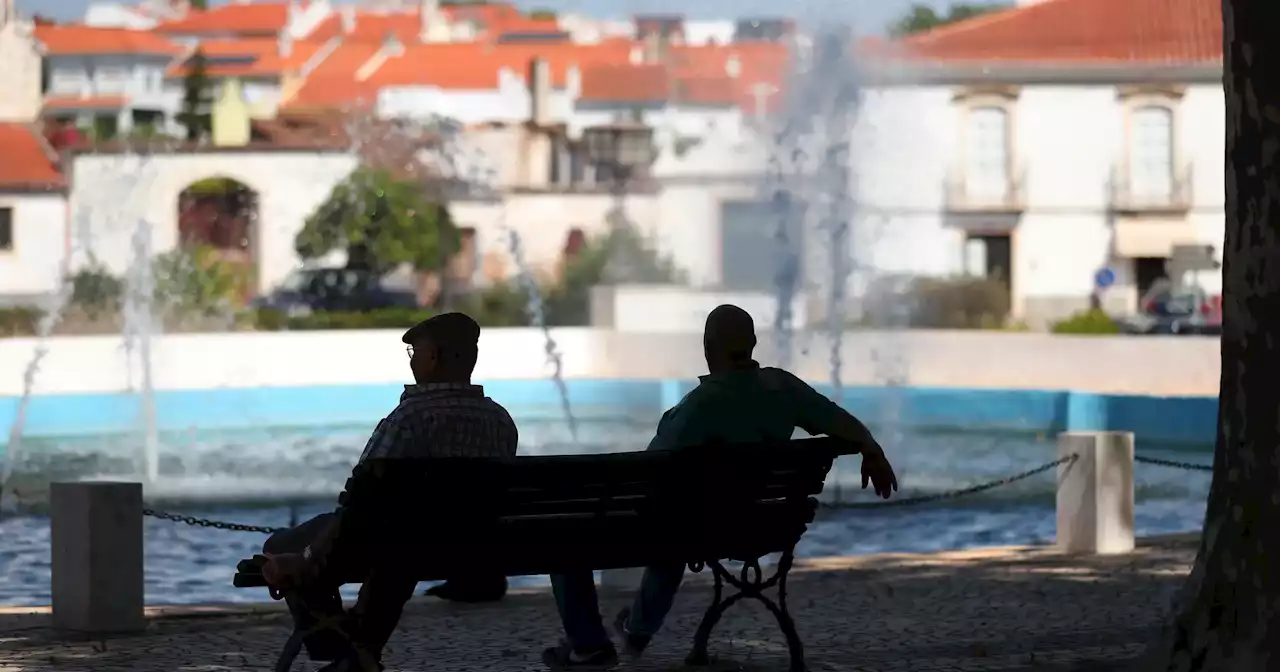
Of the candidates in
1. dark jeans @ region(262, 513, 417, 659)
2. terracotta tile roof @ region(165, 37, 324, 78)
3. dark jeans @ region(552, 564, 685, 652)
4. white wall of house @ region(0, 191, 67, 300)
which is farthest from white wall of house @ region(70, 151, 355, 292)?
dark jeans @ region(262, 513, 417, 659)

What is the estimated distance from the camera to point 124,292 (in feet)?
148

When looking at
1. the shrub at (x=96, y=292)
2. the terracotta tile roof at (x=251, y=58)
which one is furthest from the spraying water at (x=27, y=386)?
the terracotta tile roof at (x=251, y=58)

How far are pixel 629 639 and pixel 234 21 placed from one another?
79045mm

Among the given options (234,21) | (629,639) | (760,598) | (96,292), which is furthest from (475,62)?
(760,598)

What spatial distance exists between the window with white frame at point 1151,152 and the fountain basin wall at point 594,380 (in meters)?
20.5

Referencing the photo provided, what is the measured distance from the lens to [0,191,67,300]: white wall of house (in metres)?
52.0

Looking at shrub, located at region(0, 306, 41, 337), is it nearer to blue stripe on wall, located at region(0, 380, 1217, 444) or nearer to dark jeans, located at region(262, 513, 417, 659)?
blue stripe on wall, located at region(0, 380, 1217, 444)

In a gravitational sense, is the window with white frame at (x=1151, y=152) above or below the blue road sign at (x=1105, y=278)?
above

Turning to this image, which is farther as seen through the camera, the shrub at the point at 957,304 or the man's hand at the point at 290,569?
the shrub at the point at 957,304

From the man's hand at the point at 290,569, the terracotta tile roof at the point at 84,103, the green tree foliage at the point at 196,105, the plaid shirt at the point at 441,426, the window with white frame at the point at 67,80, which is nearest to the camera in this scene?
the man's hand at the point at 290,569

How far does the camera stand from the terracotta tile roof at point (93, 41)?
6700cm

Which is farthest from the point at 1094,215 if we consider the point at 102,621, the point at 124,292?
the point at 102,621

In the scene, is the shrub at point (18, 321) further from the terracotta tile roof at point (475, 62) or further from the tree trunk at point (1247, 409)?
the tree trunk at point (1247, 409)

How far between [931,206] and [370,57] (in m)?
22.9
